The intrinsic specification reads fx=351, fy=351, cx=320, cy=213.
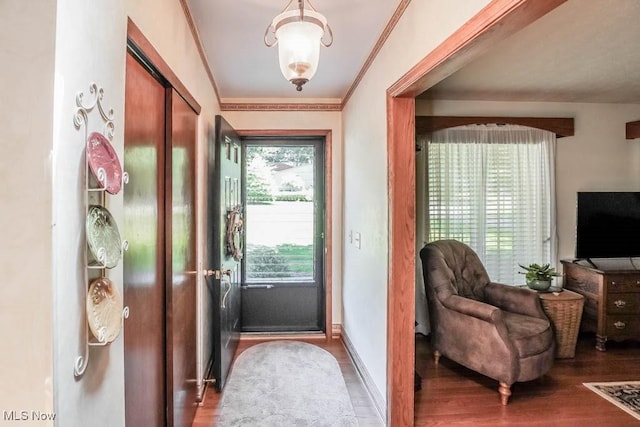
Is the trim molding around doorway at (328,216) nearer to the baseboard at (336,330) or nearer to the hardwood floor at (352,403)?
the baseboard at (336,330)

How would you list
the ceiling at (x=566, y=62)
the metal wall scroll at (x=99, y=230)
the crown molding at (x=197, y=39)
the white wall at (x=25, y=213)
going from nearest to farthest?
the white wall at (x=25, y=213) < the metal wall scroll at (x=99, y=230) < the crown molding at (x=197, y=39) < the ceiling at (x=566, y=62)

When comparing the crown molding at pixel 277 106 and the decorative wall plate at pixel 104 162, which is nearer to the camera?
the decorative wall plate at pixel 104 162

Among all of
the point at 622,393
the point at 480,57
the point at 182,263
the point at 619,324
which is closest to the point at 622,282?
the point at 619,324

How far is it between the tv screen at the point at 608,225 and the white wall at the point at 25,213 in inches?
168

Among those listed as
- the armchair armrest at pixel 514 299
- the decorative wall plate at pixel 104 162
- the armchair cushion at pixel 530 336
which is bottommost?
the armchair cushion at pixel 530 336

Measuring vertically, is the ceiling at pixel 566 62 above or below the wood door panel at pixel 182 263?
above

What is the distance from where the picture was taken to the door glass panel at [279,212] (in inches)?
149

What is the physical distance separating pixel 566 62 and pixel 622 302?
7.53ft

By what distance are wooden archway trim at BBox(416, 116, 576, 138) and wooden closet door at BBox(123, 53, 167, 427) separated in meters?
2.61

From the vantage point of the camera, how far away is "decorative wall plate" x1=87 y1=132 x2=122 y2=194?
885mm

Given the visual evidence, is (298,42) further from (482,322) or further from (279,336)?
(279,336)

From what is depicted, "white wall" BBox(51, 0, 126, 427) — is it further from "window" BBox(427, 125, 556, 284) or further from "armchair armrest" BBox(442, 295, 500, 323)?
"window" BBox(427, 125, 556, 284)

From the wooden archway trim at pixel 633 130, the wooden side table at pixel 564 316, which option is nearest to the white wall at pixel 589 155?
the wooden archway trim at pixel 633 130

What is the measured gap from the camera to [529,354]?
2525 mm
